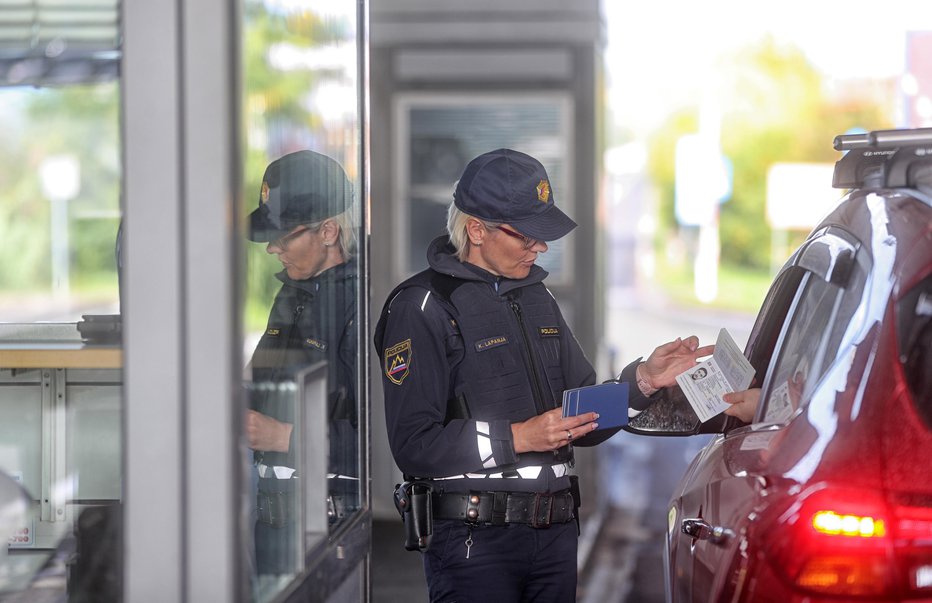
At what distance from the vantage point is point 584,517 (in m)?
8.81

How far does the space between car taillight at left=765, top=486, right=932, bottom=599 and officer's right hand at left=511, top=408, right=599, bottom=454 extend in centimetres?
101

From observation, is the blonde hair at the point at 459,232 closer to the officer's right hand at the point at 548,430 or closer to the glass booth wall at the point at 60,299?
the officer's right hand at the point at 548,430

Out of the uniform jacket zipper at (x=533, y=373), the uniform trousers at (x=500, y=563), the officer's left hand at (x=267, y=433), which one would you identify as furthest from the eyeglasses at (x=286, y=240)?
the uniform trousers at (x=500, y=563)

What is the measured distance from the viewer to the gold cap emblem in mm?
3504

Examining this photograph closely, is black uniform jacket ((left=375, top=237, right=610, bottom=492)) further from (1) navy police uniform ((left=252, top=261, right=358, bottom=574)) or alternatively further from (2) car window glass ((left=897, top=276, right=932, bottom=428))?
(2) car window glass ((left=897, top=276, right=932, bottom=428))

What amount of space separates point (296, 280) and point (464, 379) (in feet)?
2.30

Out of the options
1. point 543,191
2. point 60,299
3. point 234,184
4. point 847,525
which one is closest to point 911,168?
point 847,525

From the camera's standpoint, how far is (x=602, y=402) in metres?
3.38

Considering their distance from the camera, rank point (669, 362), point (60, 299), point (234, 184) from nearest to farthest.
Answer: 1. point (234, 184)
2. point (60, 299)
3. point (669, 362)

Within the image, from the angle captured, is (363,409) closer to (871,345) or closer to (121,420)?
(121,420)

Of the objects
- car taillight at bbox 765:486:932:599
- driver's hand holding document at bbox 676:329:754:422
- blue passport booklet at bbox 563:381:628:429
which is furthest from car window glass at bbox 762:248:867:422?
blue passport booklet at bbox 563:381:628:429

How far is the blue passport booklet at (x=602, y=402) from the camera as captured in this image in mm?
3297

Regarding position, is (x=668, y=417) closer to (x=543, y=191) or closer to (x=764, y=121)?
(x=543, y=191)

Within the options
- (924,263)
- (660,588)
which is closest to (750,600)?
(924,263)
